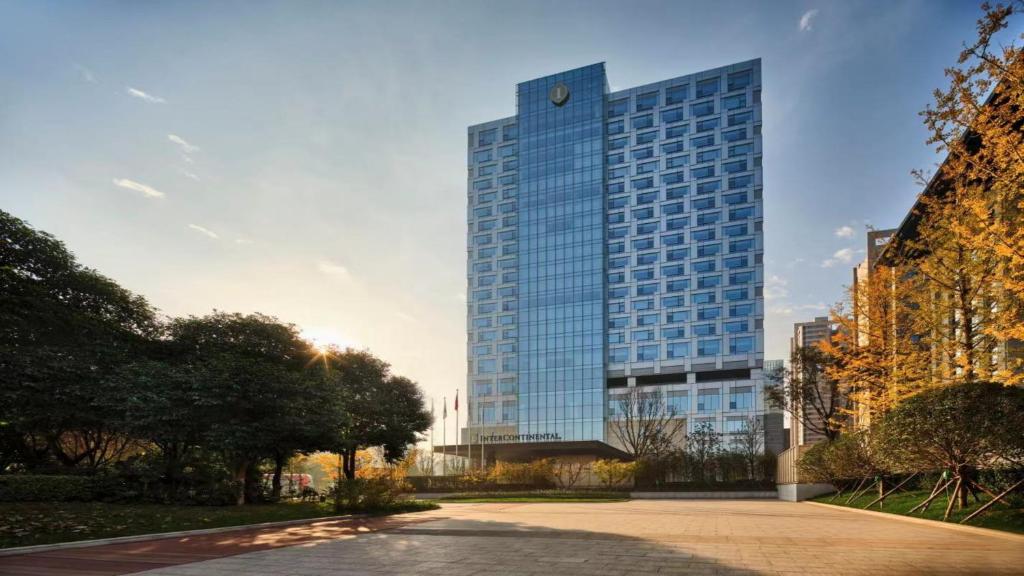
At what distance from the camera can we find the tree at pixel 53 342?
82.4 ft

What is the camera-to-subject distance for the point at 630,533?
54.3 feet

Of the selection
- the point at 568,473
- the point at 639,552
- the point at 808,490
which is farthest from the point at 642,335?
the point at 639,552

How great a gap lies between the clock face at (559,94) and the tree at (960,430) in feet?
336

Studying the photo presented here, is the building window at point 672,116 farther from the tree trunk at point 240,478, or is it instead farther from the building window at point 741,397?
the tree trunk at point 240,478

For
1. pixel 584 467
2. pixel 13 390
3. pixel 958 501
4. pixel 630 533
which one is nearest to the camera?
pixel 630 533

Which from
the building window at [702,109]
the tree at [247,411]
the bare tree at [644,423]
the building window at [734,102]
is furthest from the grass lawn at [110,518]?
the building window at [734,102]

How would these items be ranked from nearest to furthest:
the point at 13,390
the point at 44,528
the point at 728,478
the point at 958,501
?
1. the point at 44,528
2. the point at 958,501
3. the point at 13,390
4. the point at 728,478

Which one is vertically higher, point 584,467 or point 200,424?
point 200,424

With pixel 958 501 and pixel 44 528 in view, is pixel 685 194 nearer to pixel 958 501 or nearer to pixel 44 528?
pixel 958 501

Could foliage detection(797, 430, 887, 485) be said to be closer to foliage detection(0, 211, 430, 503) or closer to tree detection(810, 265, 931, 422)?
tree detection(810, 265, 931, 422)

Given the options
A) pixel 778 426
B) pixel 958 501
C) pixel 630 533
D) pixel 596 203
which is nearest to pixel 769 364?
pixel 778 426

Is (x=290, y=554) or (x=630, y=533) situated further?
(x=630, y=533)

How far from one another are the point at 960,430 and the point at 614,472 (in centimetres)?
3632

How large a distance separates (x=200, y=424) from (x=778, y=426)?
104968mm
